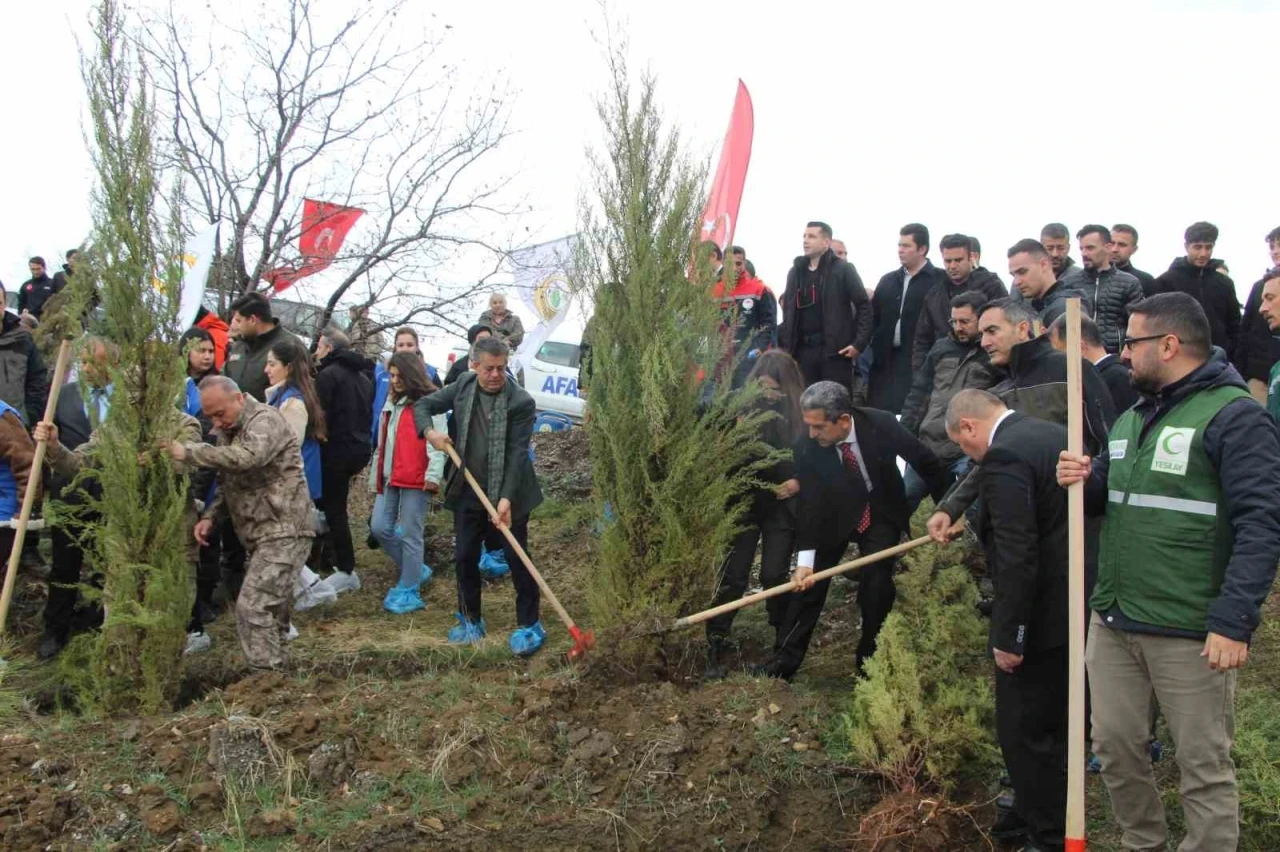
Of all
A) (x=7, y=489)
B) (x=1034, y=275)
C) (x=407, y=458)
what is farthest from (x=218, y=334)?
(x=1034, y=275)

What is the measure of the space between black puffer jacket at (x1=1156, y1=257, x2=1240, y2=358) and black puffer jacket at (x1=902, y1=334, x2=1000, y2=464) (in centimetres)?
206

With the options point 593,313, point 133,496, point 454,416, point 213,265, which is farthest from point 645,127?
point 213,265

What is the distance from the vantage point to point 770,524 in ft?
22.7

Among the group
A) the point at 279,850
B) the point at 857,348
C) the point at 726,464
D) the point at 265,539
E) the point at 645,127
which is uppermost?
the point at 645,127

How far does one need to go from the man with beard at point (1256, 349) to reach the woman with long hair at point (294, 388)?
22.6ft

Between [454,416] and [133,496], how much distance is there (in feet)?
7.83

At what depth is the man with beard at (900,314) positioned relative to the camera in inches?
337

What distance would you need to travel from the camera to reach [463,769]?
512cm

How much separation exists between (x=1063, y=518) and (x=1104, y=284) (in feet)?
12.5

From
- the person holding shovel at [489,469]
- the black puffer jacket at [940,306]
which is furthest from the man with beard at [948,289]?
the person holding shovel at [489,469]

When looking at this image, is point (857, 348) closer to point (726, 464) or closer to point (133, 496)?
point (726, 464)

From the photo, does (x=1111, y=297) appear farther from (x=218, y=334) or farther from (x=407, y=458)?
(x=218, y=334)

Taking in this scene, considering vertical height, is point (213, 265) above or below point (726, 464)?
above

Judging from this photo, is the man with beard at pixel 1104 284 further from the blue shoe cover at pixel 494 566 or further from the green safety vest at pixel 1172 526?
the blue shoe cover at pixel 494 566
